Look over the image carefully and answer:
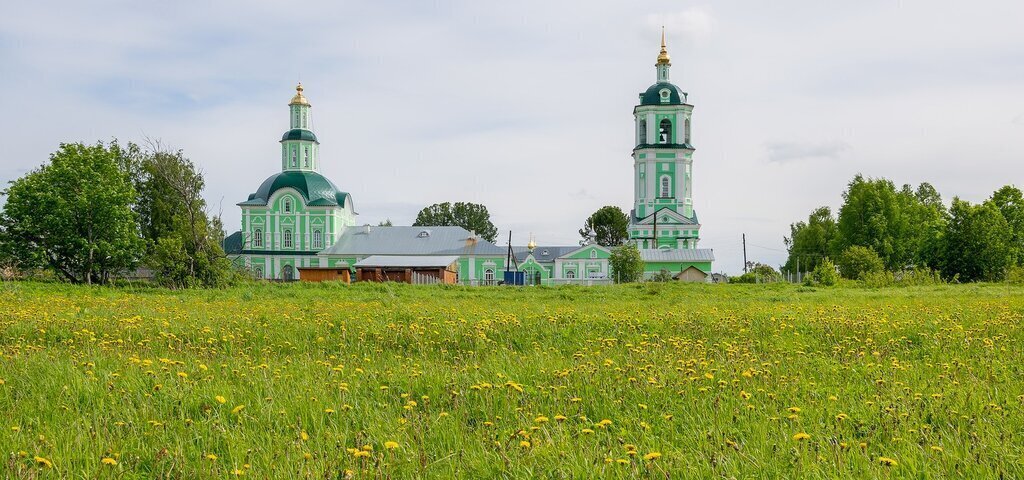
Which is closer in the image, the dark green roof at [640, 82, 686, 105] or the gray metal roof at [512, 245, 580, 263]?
the gray metal roof at [512, 245, 580, 263]

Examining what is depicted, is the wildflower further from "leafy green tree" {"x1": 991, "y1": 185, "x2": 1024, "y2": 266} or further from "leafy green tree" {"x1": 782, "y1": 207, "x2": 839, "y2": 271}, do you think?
"leafy green tree" {"x1": 782, "y1": 207, "x2": 839, "y2": 271}

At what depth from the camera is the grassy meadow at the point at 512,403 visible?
14.5ft

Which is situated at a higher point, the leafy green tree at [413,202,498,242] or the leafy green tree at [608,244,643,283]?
the leafy green tree at [413,202,498,242]

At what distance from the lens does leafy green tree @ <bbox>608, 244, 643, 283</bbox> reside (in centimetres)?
5972

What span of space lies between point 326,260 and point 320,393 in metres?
67.8

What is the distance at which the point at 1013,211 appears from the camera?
5716 cm

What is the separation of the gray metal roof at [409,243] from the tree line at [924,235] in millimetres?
28815

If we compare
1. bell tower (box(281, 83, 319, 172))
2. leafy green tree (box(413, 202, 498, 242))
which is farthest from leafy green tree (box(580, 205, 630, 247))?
bell tower (box(281, 83, 319, 172))

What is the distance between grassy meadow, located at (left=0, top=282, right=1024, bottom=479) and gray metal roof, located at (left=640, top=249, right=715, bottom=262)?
59.8 metres

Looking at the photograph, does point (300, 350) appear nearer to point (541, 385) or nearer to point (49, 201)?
point (541, 385)

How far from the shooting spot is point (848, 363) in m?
7.68

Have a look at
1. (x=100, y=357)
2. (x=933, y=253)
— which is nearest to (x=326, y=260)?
(x=933, y=253)

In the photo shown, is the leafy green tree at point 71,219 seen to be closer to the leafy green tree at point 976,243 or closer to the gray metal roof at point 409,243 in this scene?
the gray metal roof at point 409,243

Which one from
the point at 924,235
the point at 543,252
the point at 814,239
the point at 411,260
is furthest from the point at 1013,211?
the point at 411,260
